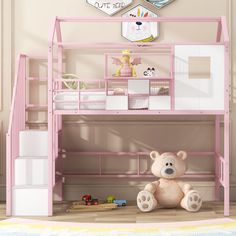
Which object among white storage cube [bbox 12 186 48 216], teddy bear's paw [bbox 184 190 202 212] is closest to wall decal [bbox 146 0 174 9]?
teddy bear's paw [bbox 184 190 202 212]

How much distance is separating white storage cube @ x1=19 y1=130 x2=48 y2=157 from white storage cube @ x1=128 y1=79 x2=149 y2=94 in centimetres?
72

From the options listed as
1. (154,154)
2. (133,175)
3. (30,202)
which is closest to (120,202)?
(133,175)

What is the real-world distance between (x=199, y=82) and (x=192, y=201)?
2.69 ft

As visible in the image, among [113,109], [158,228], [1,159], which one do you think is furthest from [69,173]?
[158,228]

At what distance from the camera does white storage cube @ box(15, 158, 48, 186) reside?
3855 mm

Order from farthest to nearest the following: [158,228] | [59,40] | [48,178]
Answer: [59,40]
[48,178]
[158,228]

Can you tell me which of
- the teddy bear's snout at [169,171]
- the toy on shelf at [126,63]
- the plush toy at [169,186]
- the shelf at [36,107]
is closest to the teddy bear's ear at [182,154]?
the plush toy at [169,186]

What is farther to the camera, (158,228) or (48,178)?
(48,178)

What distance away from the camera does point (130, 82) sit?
12.3ft

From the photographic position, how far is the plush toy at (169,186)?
3.86 metres

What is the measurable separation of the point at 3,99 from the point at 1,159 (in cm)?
48

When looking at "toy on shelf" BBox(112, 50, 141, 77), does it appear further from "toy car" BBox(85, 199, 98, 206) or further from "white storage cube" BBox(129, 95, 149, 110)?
"toy car" BBox(85, 199, 98, 206)

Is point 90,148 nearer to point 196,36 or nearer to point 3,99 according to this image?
point 3,99

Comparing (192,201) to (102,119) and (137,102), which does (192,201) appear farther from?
(102,119)
